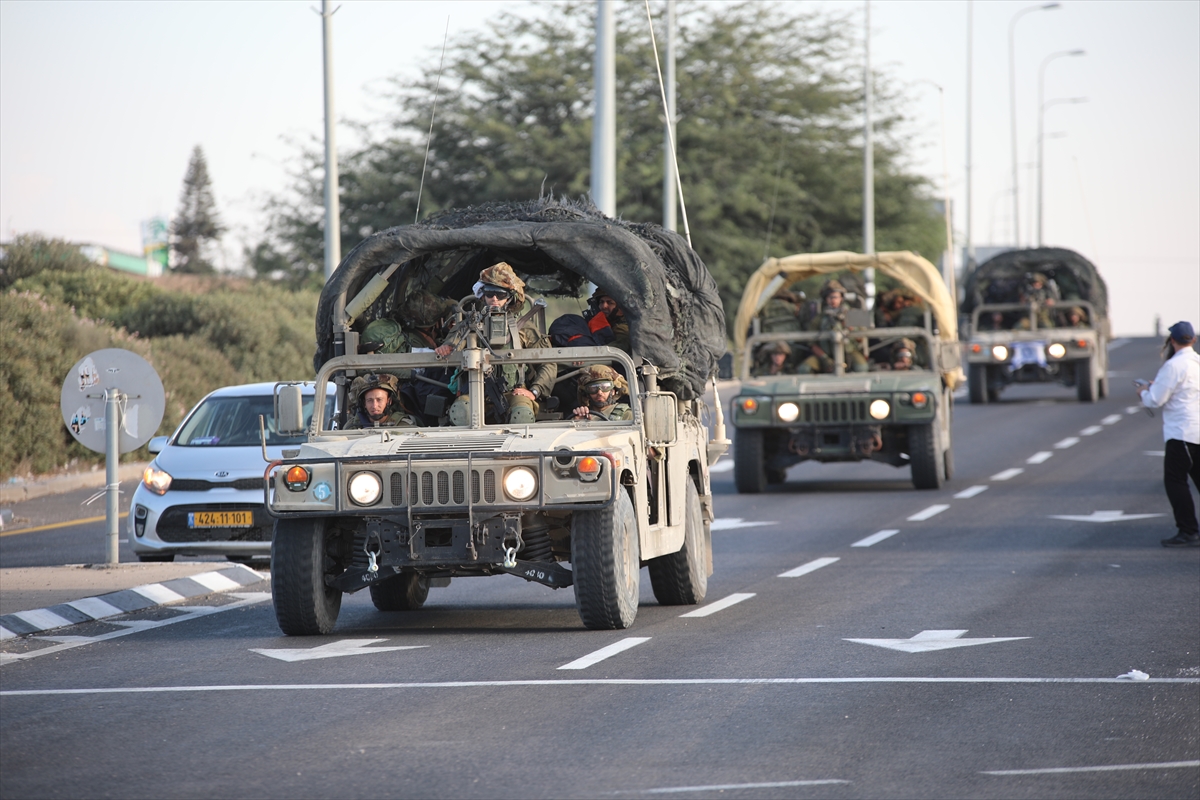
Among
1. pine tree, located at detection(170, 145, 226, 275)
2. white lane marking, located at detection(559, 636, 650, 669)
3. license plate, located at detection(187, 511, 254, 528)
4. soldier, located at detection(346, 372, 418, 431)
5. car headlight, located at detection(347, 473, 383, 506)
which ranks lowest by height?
white lane marking, located at detection(559, 636, 650, 669)

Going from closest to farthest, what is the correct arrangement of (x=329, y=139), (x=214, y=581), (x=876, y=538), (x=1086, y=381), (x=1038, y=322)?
(x=214, y=581), (x=876, y=538), (x=329, y=139), (x=1038, y=322), (x=1086, y=381)

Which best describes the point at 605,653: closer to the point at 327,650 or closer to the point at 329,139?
the point at 327,650

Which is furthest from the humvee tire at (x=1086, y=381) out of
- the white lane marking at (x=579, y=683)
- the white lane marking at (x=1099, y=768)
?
the white lane marking at (x=1099, y=768)

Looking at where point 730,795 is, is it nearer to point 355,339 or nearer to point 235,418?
point 355,339

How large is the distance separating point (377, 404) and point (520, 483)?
1.47m

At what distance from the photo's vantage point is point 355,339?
1106 centimetres

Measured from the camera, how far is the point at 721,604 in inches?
454

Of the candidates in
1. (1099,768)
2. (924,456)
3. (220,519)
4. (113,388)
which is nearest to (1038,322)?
(924,456)

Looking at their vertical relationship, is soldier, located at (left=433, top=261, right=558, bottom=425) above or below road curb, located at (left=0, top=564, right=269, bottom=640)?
above

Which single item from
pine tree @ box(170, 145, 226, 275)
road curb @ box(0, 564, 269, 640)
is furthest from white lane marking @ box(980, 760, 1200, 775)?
pine tree @ box(170, 145, 226, 275)

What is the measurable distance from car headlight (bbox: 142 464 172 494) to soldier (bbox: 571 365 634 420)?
436 cm

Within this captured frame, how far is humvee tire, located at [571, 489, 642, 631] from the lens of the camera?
31.6 feet

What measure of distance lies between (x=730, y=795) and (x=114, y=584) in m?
7.18

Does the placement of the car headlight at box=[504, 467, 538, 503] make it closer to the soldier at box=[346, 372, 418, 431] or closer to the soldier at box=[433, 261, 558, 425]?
the soldier at box=[433, 261, 558, 425]
